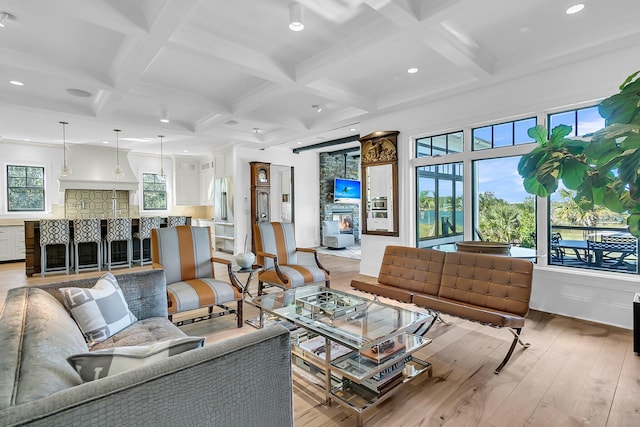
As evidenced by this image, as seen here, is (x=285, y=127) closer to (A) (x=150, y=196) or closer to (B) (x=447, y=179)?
(B) (x=447, y=179)

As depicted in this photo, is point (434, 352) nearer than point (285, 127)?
Yes

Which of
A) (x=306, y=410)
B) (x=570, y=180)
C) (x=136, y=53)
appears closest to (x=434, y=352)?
(x=306, y=410)

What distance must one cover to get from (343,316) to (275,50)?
2.86 m

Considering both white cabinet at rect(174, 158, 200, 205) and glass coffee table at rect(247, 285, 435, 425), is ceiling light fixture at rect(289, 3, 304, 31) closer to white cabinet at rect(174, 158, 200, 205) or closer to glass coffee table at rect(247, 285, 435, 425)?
glass coffee table at rect(247, 285, 435, 425)

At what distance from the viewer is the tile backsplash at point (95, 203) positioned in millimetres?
8258

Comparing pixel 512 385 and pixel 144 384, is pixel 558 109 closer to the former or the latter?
pixel 512 385

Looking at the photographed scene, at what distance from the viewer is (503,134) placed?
13.8ft

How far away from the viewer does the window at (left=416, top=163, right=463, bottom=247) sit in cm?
471

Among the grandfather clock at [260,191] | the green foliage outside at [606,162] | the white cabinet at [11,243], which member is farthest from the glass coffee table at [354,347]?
the white cabinet at [11,243]

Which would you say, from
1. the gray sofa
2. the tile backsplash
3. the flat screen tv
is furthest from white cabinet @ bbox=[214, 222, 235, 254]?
the gray sofa

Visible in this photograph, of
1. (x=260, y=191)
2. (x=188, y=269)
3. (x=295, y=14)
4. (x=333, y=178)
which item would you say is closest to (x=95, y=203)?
(x=260, y=191)

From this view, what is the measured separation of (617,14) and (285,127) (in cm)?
501

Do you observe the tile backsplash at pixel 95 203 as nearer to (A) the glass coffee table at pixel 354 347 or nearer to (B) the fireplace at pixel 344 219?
(B) the fireplace at pixel 344 219

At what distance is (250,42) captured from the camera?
3342 millimetres
